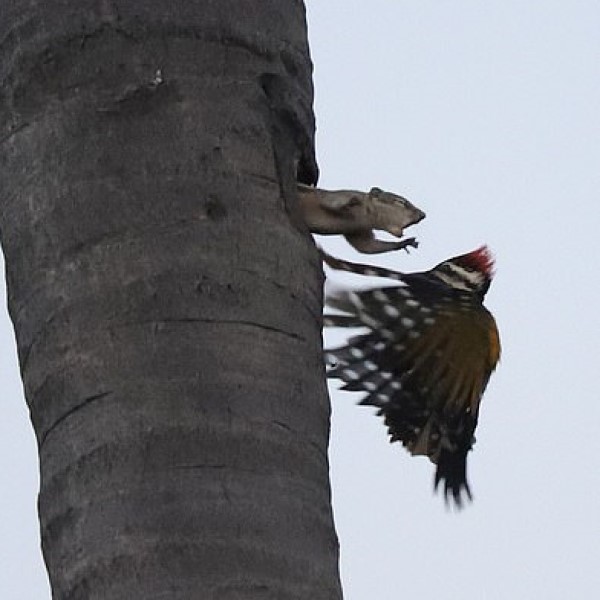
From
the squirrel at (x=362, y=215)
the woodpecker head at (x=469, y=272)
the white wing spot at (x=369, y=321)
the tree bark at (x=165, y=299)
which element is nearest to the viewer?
the tree bark at (x=165, y=299)

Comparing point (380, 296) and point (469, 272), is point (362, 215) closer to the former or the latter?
point (380, 296)

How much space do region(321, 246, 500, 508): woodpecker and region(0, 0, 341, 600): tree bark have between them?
1.10 metres

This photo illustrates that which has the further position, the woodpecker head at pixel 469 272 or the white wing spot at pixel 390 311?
the woodpecker head at pixel 469 272

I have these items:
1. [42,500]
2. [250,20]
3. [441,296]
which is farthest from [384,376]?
[42,500]

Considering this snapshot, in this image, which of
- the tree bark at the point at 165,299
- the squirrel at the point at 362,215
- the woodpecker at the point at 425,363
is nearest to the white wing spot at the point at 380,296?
the woodpecker at the point at 425,363

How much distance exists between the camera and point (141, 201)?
7.28 ft

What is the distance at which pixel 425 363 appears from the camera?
366 cm

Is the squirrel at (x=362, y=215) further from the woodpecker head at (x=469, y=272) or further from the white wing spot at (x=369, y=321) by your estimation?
the woodpecker head at (x=469, y=272)

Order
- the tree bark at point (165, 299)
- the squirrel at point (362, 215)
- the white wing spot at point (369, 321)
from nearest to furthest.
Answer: the tree bark at point (165, 299) < the squirrel at point (362, 215) < the white wing spot at point (369, 321)

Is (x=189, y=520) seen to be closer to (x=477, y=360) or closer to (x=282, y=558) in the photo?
(x=282, y=558)

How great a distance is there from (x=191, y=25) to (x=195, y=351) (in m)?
0.56

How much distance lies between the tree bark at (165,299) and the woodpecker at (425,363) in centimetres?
110

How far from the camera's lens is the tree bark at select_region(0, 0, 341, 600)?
2.00 meters

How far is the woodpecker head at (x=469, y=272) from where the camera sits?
433 cm
